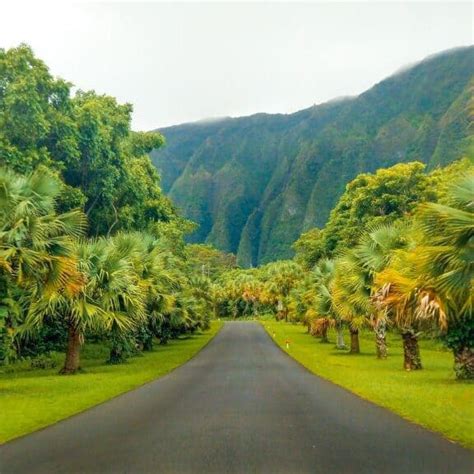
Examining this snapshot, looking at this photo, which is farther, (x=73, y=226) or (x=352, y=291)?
(x=352, y=291)

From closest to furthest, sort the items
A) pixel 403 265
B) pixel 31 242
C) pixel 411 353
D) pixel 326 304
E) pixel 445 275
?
1. pixel 445 275
2. pixel 31 242
3. pixel 403 265
4. pixel 411 353
5. pixel 326 304

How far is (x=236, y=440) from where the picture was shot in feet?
31.8

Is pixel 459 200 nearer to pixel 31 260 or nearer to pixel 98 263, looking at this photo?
pixel 31 260

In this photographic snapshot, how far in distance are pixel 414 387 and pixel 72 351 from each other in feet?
44.9

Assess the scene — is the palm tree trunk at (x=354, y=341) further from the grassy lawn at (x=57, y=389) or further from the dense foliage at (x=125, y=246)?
the grassy lawn at (x=57, y=389)

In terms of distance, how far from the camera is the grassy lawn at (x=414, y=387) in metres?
11.4

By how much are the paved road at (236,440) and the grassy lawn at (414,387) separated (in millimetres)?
563

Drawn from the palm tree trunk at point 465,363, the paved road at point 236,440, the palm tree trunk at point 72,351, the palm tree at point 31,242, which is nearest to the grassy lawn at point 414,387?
the palm tree trunk at point 465,363

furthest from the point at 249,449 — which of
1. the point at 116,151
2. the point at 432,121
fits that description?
the point at 432,121

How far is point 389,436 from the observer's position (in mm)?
9984

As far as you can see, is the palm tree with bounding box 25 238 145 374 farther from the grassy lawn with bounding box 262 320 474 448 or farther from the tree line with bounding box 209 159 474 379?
the tree line with bounding box 209 159 474 379

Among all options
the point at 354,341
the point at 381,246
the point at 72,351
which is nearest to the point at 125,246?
the point at 72,351

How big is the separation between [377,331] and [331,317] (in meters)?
7.66

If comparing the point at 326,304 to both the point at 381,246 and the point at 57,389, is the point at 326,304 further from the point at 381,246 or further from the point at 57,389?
the point at 57,389
